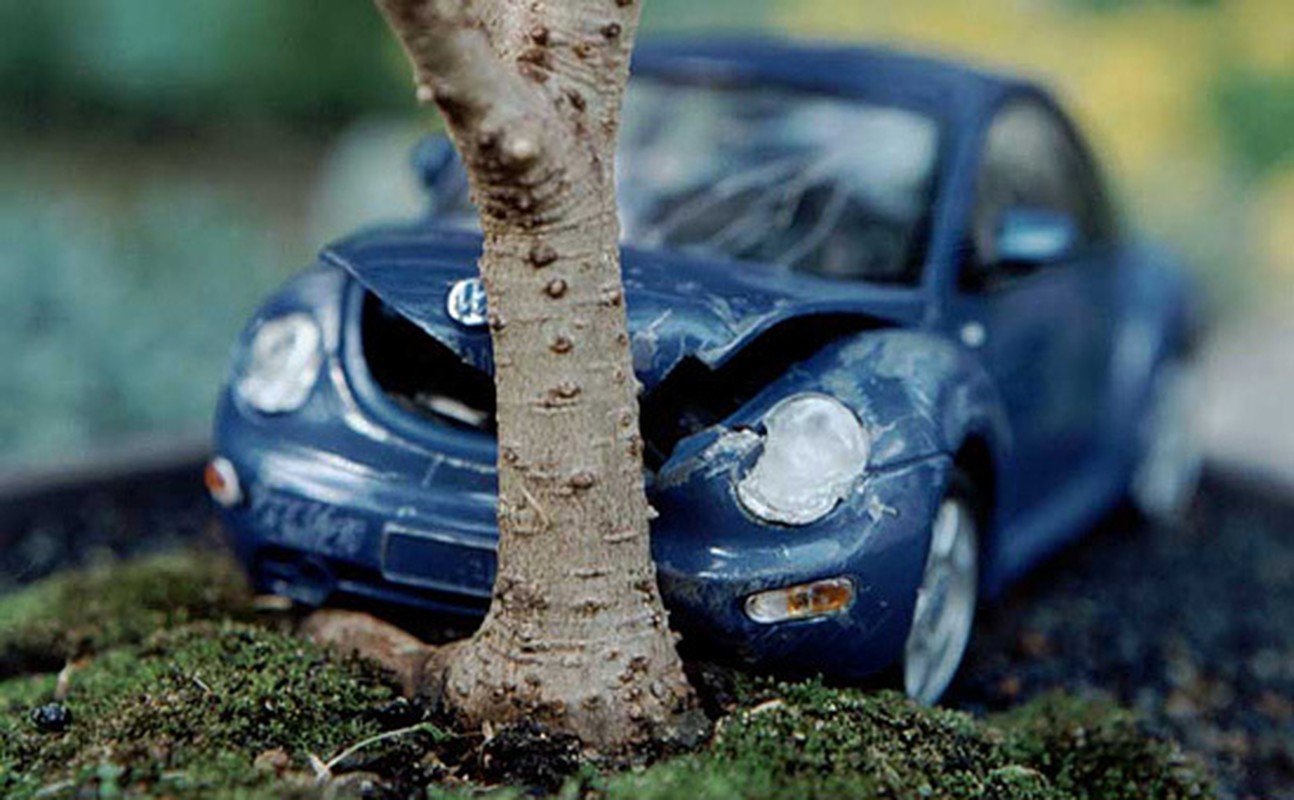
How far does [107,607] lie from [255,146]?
11283mm

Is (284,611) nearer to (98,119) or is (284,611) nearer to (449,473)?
(449,473)

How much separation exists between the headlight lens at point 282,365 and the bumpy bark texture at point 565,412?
35.4 inches

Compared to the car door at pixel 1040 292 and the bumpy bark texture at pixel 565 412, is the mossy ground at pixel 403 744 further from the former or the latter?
the car door at pixel 1040 292

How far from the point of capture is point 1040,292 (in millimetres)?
5133

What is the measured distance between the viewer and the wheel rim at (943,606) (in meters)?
4.07

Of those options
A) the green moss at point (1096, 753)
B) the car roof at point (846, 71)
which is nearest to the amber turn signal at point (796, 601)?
the green moss at point (1096, 753)

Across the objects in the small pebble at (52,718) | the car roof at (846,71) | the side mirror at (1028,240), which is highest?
the car roof at (846,71)

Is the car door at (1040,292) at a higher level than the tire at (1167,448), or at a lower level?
higher

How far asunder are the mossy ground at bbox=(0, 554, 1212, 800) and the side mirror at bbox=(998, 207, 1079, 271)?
120 centimetres

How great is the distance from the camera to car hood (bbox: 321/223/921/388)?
12.5 ft

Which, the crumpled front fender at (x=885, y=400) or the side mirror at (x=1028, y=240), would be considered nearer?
the crumpled front fender at (x=885, y=400)

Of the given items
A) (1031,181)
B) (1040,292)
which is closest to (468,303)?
(1040,292)

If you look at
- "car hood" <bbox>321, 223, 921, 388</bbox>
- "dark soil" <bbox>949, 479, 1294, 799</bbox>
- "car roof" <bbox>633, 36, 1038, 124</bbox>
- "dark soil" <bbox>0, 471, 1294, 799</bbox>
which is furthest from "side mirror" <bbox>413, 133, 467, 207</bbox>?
"dark soil" <bbox>949, 479, 1294, 799</bbox>

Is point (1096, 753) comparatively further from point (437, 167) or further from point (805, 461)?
point (437, 167)
